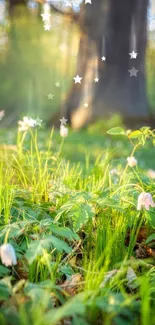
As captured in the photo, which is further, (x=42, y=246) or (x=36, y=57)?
(x=36, y=57)

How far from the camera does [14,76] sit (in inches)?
572

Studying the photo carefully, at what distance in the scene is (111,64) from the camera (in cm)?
768

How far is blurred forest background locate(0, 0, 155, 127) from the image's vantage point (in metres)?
7.48

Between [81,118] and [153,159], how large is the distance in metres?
2.35

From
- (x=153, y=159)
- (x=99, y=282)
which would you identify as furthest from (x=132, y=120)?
(x=99, y=282)

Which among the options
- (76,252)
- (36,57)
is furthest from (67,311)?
(36,57)

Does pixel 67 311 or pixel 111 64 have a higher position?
pixel 111 64

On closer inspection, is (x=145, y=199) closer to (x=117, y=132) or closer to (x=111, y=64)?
(x=117, y=132)

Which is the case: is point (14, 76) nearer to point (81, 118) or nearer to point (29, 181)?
point (81, 118)

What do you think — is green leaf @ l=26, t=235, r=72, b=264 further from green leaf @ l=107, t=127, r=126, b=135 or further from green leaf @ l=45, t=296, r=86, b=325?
green leaf @ l=107, t=127, r=126, b=135

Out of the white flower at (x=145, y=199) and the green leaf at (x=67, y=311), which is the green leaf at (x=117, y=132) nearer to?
the white flower at (x=145, y=199)

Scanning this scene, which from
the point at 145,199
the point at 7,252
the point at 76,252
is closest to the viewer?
the point at 7,252

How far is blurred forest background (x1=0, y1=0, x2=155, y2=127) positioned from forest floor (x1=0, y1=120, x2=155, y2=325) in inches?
167

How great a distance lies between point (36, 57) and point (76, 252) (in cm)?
1073
